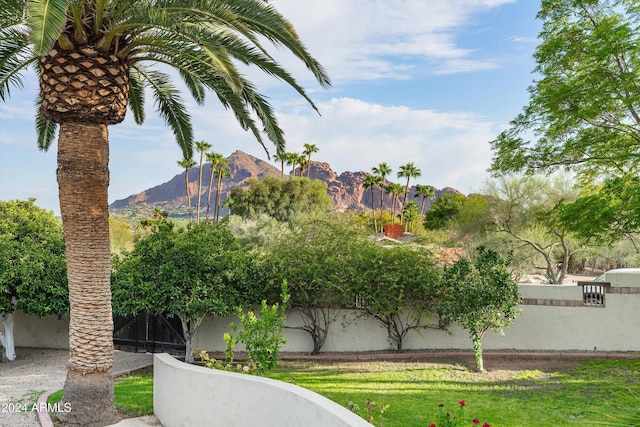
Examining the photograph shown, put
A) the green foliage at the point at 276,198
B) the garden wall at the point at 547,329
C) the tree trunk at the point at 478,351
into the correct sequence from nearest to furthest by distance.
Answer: the tree trunk at the point at 478,351, the garden wall at the point at 547,329, the green foliage at the point at 276,198

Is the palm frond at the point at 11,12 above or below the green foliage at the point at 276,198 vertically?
below

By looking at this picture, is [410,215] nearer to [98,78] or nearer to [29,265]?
[29,265]

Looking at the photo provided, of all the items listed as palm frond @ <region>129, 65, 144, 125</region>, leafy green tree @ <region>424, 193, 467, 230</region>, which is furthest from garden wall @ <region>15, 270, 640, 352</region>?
leafy green tree @ <region>424, 193, 467, 230</region>

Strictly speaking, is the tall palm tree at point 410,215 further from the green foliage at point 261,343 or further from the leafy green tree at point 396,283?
the green foliage at point 261,343

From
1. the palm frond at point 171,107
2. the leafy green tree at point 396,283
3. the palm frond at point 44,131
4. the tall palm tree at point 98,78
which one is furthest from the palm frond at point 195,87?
the leafy green tree at point 396,283

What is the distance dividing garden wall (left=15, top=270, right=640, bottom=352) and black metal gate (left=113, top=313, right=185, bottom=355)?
0.75m

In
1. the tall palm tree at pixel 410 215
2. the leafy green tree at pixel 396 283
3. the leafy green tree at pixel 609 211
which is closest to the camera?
the leafy green tree at pixel 609 211

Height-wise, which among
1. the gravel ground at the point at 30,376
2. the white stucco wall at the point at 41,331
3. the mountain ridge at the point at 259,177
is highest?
the mountain ridge at the point at 259,177

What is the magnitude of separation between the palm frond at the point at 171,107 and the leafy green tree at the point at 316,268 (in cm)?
402

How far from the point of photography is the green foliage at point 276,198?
47500 mm

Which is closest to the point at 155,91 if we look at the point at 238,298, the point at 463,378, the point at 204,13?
the point at 204,13

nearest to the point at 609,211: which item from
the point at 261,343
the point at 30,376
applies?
the point at 261,343

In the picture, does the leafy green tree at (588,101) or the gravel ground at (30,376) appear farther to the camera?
the leafy green tree at (588,101)

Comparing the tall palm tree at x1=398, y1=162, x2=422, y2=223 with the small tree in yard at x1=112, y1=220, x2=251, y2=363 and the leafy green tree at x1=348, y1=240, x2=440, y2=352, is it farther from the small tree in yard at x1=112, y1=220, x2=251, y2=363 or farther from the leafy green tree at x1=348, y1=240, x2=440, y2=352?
the small tree in yard at x1=112, y1=220, x2=251, y2=363
